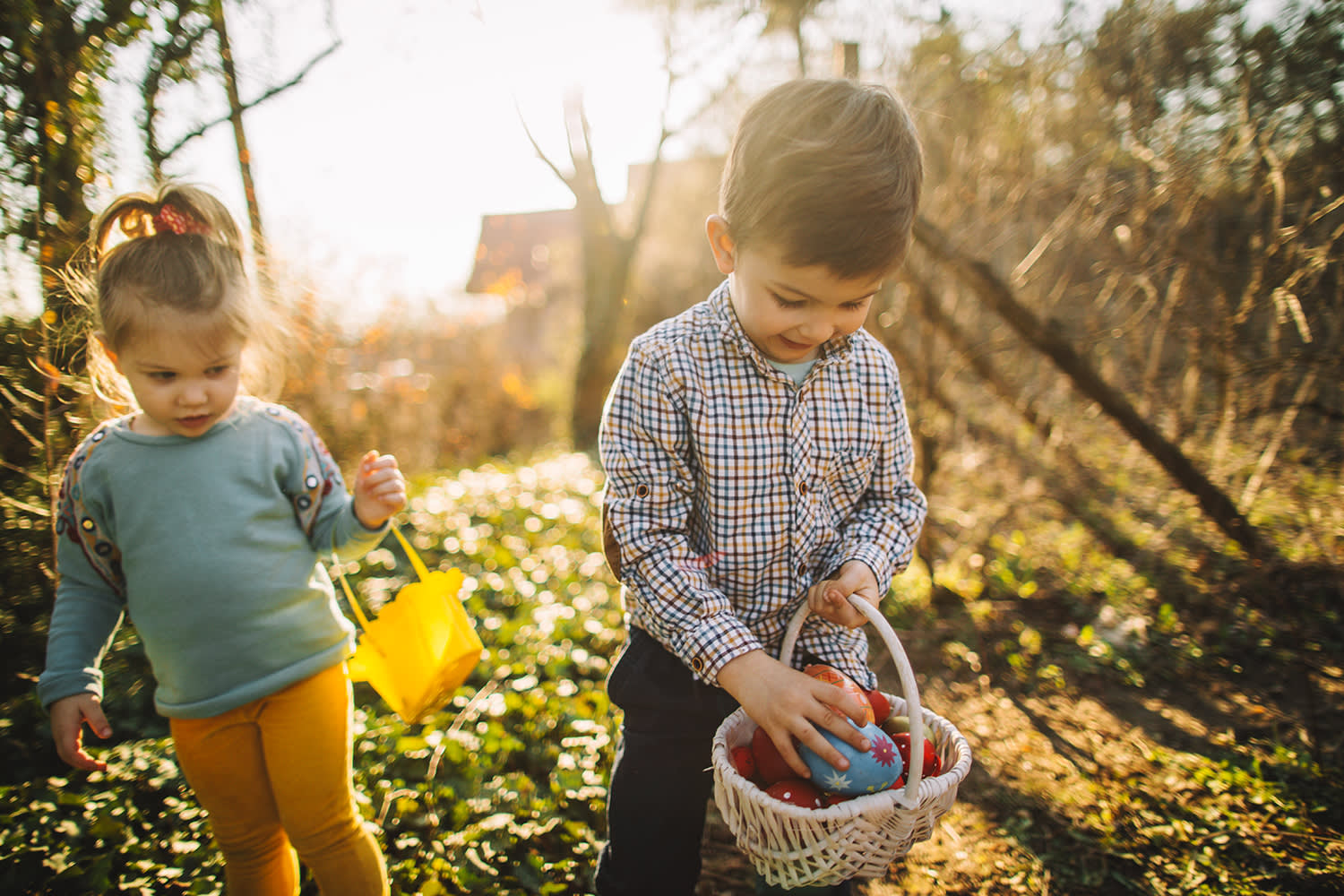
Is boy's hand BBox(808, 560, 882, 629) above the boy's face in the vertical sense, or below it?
below

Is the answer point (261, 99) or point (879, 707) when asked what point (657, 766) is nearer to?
point (879, 707)

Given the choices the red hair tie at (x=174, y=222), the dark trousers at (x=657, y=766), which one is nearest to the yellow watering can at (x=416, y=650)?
the dark trousers at (x=657, y=766)

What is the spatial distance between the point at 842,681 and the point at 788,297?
781 mm

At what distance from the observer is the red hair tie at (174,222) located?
1597mm

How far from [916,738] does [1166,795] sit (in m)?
1.94

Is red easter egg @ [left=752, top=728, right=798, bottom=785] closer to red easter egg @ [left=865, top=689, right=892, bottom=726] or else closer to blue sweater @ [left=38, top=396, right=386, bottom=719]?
red easter egg @ [left=865, top=689, right=892, bottom=726]

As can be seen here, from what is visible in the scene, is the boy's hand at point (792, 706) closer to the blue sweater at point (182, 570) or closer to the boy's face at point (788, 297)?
the boy's face at point (788, 297)

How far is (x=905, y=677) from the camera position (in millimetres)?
1302

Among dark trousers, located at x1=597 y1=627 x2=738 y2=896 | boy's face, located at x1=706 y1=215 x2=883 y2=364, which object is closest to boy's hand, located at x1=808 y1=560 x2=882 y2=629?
dark trousers, located at x1=597 y1=627 x2=738 y2=896

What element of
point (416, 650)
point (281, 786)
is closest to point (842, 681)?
point (416, 650)

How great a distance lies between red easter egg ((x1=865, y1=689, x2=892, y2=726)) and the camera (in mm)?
1580

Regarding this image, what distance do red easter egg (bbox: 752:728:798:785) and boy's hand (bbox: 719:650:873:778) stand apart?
7 centimetres

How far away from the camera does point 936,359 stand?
485cm

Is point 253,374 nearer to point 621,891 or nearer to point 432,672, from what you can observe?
point 432,672
